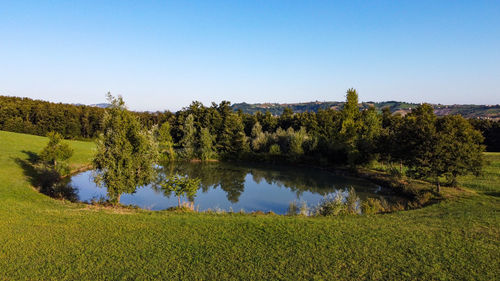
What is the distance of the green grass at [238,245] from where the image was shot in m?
9.98

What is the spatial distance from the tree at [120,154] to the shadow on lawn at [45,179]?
19.1ft

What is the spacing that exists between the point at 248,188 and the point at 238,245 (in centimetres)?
2093

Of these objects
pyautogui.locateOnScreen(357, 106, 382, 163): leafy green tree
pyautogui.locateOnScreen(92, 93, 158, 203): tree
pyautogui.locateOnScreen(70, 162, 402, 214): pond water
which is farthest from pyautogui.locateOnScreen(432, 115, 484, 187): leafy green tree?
pyautogui.locateOnScreen(92, 93, 158, 203): tree

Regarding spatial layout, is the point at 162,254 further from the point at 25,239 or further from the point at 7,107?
the point at 7,107

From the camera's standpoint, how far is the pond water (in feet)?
83.9

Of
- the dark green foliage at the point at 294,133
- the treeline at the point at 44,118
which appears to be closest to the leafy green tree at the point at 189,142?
the dark green foliage at the point at 294,133

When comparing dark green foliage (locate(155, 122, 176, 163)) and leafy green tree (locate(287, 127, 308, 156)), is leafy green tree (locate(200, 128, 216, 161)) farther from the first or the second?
leafy green tree (locate(287, 127, 308, 156))

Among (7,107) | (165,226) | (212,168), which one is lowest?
(212,168)

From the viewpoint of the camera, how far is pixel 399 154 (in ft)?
95.3

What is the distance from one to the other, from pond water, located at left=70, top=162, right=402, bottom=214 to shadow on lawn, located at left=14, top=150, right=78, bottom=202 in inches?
64.2

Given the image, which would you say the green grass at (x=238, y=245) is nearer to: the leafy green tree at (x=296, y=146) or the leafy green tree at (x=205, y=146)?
the leafy green tree at (x=296, y=146)

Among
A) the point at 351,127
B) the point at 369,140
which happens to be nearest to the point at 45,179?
the point at 369,140

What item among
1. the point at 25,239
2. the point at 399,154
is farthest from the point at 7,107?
the point at 399,154

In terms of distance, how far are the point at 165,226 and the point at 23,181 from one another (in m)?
17.6
